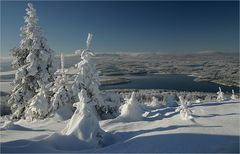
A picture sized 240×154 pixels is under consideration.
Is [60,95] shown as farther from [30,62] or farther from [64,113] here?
[30,62]

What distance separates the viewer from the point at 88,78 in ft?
88.5

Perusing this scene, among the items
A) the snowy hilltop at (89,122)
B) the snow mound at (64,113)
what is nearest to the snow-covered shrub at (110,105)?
the snowy hilltop at (89,122)

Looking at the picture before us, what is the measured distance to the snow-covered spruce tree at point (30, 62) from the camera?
32.8 meters

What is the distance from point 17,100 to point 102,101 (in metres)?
11.5

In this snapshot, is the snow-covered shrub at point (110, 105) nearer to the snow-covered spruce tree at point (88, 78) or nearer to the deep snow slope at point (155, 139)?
the snow-covered spruce tree at point (88, 78)

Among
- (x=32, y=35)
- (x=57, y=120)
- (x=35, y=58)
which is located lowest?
(x=57, y=120)

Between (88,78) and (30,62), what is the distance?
29.6 feet

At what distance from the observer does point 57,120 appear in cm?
2584

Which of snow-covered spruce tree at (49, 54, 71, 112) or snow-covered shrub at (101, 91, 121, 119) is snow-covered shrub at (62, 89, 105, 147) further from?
snow-covered spruce tree at (49, 54, 71, 112)

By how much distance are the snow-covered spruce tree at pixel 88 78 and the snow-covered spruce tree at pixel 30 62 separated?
255 inches

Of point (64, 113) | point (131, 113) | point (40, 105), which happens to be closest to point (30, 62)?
point (40, 105)

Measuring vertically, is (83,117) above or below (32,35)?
below

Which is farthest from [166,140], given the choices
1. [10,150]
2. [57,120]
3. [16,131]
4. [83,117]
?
[57,120]

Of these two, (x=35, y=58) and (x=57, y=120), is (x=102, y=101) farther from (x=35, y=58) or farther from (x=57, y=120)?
(x=35, y=58)
